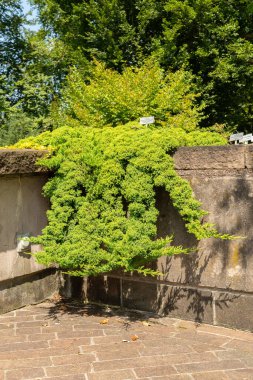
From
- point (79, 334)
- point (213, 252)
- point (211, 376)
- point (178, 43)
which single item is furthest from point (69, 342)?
point (178, 43)

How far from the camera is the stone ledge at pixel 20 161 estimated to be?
471 centimetres

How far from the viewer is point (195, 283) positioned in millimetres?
4672

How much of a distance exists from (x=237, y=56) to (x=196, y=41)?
1551 millimetres

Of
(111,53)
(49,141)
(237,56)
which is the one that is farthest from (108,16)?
(49,141)

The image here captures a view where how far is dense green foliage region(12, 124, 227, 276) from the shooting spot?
438cm

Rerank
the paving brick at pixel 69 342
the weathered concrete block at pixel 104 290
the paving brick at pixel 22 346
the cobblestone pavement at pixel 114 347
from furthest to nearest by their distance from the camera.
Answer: the weathered concrete block at pixel 104 290 → the paving brick at pixel 69 342 → the paving brick at pixel 22 346 → the cobblestone pavement at pixel 114 347

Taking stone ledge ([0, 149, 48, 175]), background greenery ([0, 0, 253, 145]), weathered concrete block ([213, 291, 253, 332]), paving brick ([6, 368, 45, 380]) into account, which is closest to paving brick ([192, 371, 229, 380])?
weathered concrete block ([213, 291, 253, 332])

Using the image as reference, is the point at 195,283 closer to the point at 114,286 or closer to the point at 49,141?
the point at 114,286

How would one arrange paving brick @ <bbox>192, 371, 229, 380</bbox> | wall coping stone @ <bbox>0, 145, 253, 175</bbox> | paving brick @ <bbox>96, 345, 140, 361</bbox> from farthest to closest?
wall coping stone @ <bbox>0, 145, 253, 175</bbox>
paving brick @ <bbox>96, 345, 140, 361</bbox>
paving brick @ <bbox>192, 371, 229, 380</bbox>

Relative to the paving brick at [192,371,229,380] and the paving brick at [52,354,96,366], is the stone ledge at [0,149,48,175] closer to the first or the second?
the paving brick at [52,354,96,366]

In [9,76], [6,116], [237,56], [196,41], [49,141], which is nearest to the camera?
[49,141]

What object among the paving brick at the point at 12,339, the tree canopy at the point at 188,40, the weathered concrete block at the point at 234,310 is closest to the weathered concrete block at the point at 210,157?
the weathered concrete block at the point at 234,310

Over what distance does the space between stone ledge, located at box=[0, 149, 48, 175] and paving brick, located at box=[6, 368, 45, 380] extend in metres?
2.01

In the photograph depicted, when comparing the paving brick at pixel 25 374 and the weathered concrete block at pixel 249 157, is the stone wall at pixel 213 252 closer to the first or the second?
the weathered concrete block at pixel 249 157
